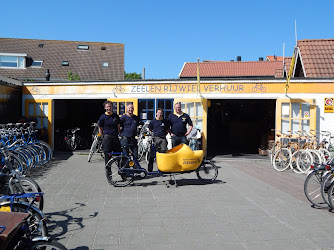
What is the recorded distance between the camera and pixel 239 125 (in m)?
18.6

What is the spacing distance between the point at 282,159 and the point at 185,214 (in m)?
5.77

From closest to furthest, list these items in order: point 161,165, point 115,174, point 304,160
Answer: point 161,165 → point 115,174 → point 304,160

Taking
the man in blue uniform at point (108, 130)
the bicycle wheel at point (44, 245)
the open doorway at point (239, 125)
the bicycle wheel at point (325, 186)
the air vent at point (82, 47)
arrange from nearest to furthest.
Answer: the bicycle wheel at point (44, 245), the bicycle wheel at point (325, 186), the man in blue uniform at point (108, 130), the open doorway at point (239, 125), the air vent at point (82, 47)

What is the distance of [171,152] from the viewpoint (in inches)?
303

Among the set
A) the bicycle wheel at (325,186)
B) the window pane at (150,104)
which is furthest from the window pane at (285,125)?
the bicycle wheel at (325,186)

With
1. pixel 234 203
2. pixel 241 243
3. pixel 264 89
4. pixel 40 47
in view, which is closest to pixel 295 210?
pixel 234 203

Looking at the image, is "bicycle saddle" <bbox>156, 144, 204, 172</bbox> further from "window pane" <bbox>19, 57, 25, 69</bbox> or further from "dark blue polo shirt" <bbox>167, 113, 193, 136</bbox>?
"window pane" <bbox>19, 57, 25, 69</bbox>

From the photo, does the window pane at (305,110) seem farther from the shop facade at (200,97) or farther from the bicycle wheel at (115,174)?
the bicycle wheel at (115,174)

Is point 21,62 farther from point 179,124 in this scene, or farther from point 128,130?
point 179,124

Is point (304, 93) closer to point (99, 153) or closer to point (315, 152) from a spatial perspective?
point (315, 152)

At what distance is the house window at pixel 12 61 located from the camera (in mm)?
29234

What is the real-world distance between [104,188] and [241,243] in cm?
391

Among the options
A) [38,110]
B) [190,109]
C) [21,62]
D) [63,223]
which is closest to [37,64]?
[21,62]

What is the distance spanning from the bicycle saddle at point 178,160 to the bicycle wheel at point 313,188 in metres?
2.37
